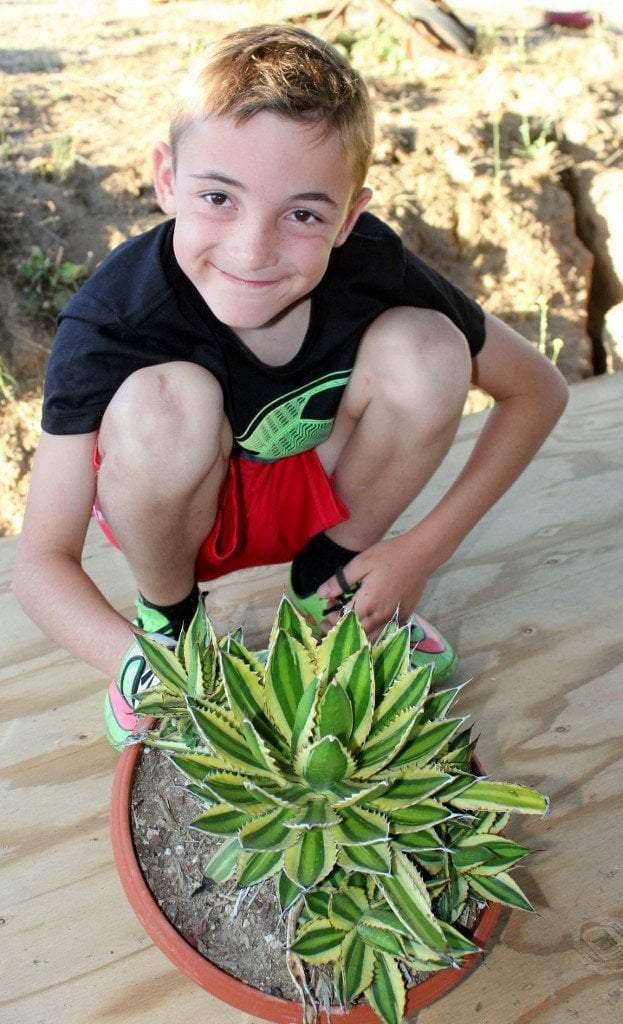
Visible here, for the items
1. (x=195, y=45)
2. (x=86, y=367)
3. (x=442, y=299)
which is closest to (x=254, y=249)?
(x=86, y=367)

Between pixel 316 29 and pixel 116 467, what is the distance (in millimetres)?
2855

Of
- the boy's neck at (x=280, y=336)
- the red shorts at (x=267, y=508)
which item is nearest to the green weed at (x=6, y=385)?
the red shorts at (x=267, y=508)

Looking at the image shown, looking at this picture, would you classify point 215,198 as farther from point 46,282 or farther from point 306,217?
point 46,282

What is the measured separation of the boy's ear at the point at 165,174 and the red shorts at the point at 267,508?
0.42 metres

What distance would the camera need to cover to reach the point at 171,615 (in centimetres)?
155

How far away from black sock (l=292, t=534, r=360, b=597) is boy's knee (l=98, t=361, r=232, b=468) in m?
0.42

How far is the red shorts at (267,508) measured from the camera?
1.59 metres

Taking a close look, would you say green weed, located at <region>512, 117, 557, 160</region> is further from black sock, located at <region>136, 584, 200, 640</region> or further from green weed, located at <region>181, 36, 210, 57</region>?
black sock, located at <region>136, 584, 200, 640</region>

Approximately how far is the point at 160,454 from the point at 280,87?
50 cm

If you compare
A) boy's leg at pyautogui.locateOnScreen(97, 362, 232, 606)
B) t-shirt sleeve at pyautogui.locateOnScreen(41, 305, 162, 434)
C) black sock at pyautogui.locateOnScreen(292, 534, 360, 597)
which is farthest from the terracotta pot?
black sock at pyautogui.locateOnScreen(292, 534, 360, 597)

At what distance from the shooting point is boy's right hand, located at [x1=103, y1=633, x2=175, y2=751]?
3.90 ft

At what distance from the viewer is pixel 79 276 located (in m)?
2.69

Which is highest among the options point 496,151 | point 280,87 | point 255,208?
point 280,87

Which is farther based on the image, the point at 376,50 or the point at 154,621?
the point at 376,50
